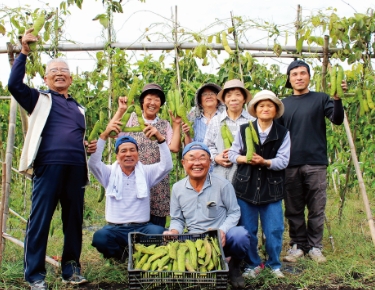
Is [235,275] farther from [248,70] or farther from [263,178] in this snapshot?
[248,70]

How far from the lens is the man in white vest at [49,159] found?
12.6 feet

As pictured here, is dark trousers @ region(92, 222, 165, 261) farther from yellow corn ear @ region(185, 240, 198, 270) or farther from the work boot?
the work boot

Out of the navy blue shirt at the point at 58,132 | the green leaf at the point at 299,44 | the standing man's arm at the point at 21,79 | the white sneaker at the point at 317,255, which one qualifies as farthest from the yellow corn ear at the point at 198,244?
the green leaf at the point at 299,44

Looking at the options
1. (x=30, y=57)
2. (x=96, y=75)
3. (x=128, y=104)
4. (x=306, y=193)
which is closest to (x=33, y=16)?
(x=30, y=57)

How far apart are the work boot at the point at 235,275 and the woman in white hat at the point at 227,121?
0.81m

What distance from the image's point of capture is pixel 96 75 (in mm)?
5586

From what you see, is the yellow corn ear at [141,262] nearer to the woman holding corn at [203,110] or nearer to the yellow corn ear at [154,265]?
the yellow corn ear at [154,265]

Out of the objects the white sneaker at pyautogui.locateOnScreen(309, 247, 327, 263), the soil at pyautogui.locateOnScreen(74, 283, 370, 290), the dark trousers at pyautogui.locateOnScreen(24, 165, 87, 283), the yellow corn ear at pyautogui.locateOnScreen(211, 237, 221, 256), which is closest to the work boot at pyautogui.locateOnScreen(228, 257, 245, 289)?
the soil at pyautogui.locateOnScreen(74, 283, 370, 290)

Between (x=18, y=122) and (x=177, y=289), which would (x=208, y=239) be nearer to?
(x=177, y=289)

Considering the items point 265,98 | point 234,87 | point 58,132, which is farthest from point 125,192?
point 265,98

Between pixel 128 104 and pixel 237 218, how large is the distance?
56.1 inches

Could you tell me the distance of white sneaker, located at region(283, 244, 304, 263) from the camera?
15.6ft

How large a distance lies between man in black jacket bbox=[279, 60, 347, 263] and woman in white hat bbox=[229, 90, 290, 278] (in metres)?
0.43

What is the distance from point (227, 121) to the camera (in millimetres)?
4625
